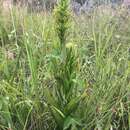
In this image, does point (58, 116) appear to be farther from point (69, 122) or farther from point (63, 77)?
point (63, 77)

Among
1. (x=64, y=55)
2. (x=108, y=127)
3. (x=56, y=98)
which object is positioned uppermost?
(x=64, y=55)

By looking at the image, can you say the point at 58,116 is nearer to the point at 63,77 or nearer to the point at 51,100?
the point at 51,100

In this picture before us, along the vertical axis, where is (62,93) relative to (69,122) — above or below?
above

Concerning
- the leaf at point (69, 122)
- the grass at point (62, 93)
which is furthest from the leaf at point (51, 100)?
the leaf at point (69, 122)

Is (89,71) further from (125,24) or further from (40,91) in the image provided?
(125,24)

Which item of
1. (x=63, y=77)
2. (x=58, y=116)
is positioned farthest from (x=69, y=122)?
(x=63, y=77)

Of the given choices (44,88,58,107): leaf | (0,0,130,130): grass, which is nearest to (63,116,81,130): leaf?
(0,0,130,130): grass

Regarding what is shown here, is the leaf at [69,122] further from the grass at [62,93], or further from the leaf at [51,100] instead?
the leaf at [51,100]

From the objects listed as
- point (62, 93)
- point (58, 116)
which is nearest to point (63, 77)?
point (62, 93)

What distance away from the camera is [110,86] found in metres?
2.48

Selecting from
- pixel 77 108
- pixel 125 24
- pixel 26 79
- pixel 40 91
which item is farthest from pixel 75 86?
pixel 125 24

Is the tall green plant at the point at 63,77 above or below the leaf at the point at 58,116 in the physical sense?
above

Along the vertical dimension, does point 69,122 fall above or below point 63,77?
below

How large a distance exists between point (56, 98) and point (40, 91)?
0.21 meters
